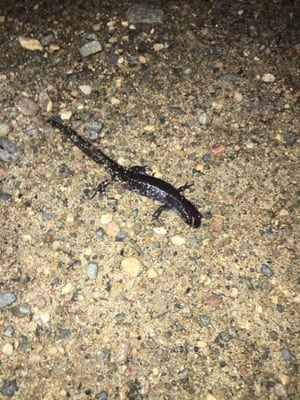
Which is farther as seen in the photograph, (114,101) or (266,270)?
(114,101)

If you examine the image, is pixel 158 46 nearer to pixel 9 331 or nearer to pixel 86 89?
pixel 86 89

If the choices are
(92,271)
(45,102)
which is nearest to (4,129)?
(45,102)

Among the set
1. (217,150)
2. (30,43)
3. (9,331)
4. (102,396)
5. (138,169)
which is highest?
(30,43)

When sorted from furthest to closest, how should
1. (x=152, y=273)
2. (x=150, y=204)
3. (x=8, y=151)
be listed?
(x=8, y=151)
(x=150, y=204)
(x=152, y=273)

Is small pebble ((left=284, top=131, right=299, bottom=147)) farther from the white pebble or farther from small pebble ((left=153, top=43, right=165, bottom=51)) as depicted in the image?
the white pebble

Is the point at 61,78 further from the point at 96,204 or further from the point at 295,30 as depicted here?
the point at 295,30

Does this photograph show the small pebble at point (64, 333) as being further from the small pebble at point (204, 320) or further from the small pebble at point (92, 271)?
the small pebble at point (204, 320)

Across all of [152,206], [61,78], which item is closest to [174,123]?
[152,206]
